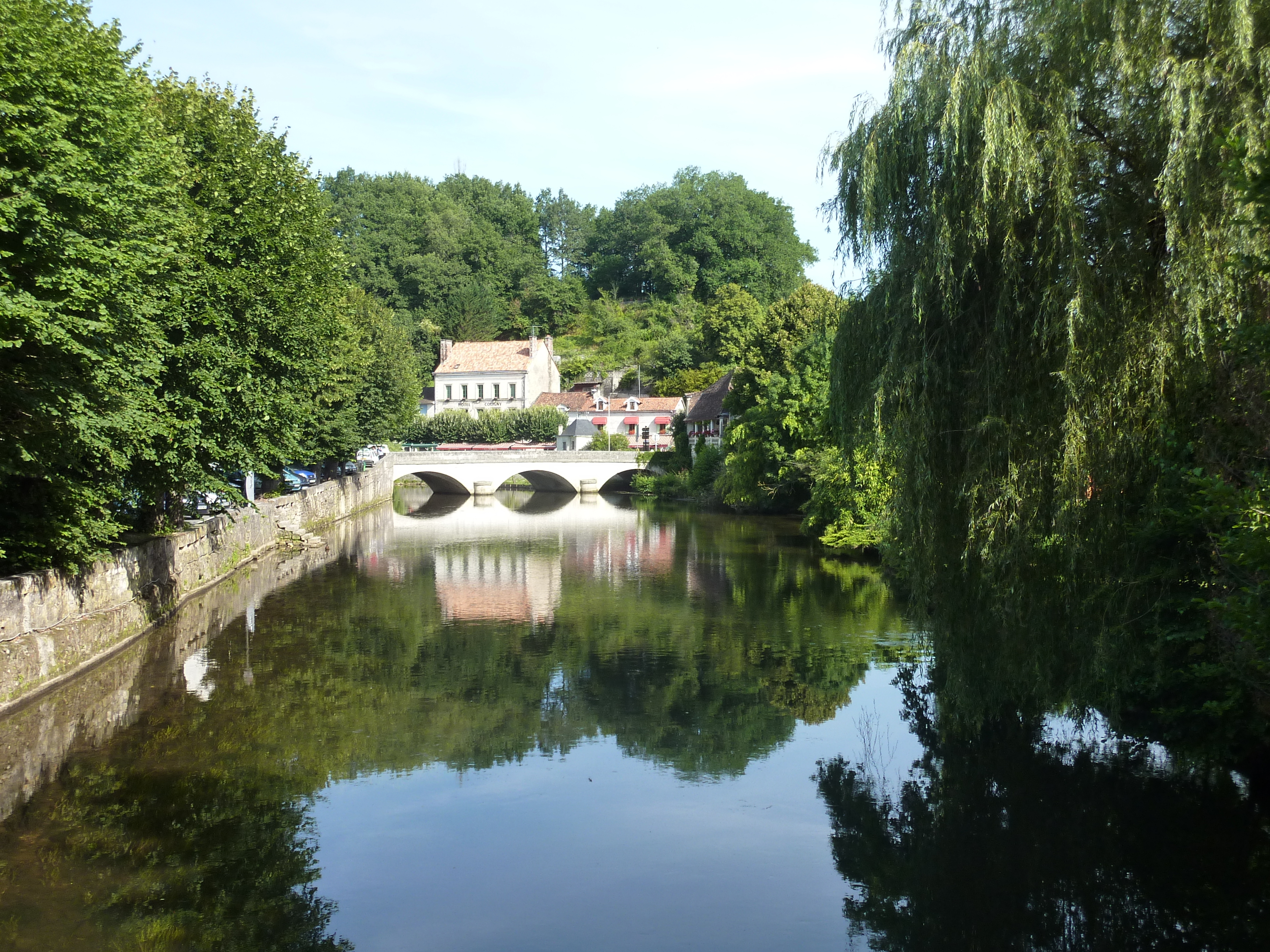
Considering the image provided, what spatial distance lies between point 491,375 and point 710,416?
31.4 meters

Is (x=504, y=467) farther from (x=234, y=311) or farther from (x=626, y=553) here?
(x=234, y=311)

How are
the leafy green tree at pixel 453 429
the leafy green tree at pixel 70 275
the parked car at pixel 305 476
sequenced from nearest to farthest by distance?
the leafy green tree at pixel 70 275 → the parked car at pixel 305 476 → the leafy green tree at pixel 453 429

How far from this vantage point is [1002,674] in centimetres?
1167

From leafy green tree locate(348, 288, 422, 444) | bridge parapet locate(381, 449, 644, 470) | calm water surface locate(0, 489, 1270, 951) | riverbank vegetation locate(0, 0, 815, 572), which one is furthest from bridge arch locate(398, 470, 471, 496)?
calm water surface locate(0, 489, 1270, 951)

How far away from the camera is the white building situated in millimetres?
84688

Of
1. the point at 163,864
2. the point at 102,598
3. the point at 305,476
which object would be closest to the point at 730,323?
the point at 305,476

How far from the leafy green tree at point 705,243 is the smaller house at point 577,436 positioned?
21898mm

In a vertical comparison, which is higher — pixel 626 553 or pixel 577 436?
pixel 577 436

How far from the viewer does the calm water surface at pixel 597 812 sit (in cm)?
907

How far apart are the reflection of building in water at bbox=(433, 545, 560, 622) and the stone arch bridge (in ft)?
82.0

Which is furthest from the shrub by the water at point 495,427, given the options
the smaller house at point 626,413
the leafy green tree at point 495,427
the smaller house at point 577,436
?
the smaller house at point 577,436

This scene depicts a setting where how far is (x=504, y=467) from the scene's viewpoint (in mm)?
62812

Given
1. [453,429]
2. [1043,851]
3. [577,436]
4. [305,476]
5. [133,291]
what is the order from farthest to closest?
[453,429]
[577,436]
[305,476]
[133,291]
[1043,851]

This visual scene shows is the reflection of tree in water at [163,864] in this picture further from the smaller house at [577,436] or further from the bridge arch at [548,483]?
the smaller house at [577,436]
